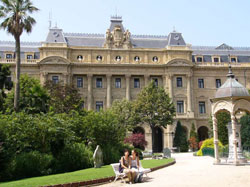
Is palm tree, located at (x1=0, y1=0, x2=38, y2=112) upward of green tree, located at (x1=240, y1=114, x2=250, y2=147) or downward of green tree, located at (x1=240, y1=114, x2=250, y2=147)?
upward

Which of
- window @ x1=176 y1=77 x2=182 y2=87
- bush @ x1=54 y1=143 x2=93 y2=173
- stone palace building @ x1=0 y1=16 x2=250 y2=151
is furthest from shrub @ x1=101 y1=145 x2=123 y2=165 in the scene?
window @ x1=176 y1=77 x2=182 y2=87

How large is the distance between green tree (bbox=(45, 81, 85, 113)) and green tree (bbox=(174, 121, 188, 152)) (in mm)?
19210

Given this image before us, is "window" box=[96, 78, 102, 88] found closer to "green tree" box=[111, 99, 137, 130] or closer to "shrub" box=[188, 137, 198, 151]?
"green tree" box=[111, 99, 137, 130]

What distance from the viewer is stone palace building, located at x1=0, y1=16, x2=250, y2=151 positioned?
168ft

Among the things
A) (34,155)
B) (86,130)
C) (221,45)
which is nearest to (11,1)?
(86,130)

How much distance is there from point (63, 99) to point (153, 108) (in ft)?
38.5

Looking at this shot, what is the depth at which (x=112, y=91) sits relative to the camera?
5328 cm

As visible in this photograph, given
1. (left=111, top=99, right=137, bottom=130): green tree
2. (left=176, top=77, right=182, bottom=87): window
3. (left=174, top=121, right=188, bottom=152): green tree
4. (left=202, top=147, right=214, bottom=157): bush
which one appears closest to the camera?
(left=202, top=147, right=214, bottom=157): bush

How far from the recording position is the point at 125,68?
5281 cm

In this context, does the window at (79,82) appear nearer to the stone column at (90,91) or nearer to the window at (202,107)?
the stone column at (90,91)

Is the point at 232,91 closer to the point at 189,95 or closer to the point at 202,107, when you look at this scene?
the point at 189,95

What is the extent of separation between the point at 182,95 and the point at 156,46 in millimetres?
10321

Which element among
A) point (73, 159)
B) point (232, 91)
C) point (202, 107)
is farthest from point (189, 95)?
point (73, 159)

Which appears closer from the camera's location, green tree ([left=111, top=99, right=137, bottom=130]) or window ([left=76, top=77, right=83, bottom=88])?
green tree ([left=111, top=99, right=137, bottom=130])
